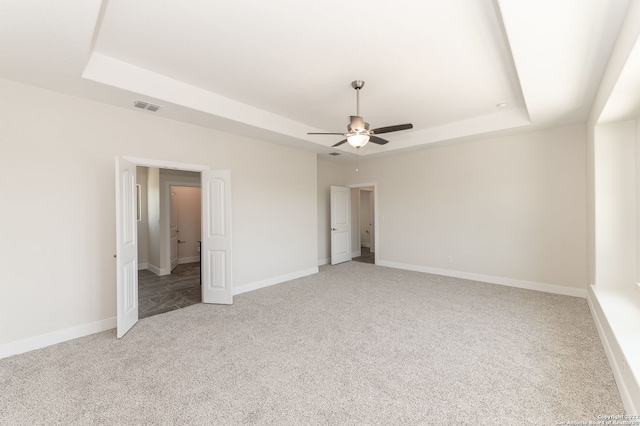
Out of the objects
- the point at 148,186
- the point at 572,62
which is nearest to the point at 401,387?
the point at 572,62

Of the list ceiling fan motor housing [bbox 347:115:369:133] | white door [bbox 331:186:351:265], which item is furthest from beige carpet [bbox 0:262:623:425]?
white door [bbox 331:186:351:265]

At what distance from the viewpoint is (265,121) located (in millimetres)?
4270

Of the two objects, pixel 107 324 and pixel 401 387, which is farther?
pixel 107 324

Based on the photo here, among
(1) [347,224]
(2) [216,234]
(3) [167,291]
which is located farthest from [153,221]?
(1) [347,224]

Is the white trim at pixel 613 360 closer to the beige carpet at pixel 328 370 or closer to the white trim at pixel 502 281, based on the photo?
the beige carpet at pixel 328 370

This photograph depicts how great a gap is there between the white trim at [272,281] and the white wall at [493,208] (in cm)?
196

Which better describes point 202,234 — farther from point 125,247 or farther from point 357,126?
point 357,126

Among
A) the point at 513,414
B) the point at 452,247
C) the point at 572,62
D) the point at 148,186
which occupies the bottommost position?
the point at 513,414

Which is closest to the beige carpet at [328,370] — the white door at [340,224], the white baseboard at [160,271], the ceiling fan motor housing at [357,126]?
the ceiling fan motor housing at [357,126]

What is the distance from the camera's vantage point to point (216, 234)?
4.14 meters

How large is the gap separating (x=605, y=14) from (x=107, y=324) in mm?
5500

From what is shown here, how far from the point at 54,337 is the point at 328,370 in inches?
117

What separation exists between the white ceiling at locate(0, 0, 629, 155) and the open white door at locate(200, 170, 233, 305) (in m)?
0.89

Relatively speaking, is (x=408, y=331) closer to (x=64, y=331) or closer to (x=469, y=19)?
(x=469, y=19)
